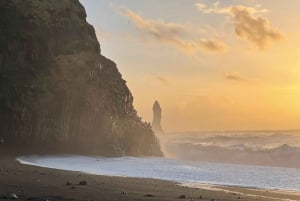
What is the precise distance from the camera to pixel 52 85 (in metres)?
45.8

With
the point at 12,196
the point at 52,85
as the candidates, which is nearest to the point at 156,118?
the point at 52,85

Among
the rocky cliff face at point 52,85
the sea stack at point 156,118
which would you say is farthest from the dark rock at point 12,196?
the sea stack at point 156,118

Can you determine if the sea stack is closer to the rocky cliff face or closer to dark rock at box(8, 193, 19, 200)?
the rocky cliff face

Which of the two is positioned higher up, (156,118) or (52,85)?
(156,118)

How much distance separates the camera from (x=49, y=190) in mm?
14445

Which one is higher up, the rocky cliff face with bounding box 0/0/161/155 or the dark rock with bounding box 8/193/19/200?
the rocky cliff face with bounding box 0/0/161/155

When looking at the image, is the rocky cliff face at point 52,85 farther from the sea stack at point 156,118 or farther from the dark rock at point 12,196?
the sea stack at point 156,118

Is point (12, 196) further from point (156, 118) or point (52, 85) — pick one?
point (156, 118)

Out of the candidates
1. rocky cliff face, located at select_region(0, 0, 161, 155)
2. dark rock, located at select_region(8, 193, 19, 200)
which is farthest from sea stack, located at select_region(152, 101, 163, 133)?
dark rock, located at select_region(8, 193, 19, 200)

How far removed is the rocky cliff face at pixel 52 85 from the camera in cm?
4409

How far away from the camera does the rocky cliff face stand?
145 feet

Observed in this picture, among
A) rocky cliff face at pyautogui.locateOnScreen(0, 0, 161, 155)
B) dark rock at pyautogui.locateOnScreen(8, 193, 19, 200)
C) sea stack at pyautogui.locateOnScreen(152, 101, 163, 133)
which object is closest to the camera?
dark rock at pyautogui.locateOnScreen(8, 193, 19, 200)

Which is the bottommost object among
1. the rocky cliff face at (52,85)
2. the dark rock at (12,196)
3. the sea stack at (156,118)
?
the dark rock at (12,196)

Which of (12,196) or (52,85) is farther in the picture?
(52,85)
